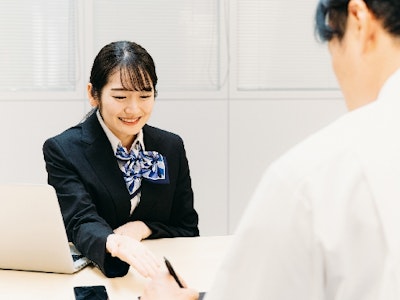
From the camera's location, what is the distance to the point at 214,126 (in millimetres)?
3695

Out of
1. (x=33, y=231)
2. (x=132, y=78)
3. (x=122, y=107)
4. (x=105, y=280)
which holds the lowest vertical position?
(x=105, y=280)

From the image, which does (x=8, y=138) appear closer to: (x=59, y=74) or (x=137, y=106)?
(x=59, y=74)

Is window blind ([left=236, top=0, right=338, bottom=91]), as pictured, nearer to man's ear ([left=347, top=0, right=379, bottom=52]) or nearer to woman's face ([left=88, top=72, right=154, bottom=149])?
woman's face ([left=88, top=72, right=154, bottom=149])

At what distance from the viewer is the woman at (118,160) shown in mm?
2258

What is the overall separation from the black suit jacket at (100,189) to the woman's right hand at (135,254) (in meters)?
0.15

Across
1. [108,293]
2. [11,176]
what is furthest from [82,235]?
[11,176]

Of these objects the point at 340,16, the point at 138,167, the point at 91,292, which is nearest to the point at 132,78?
the point at 138,167

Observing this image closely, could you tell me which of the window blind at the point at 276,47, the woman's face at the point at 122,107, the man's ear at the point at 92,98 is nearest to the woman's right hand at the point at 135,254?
the woman's face at the point at 122,107

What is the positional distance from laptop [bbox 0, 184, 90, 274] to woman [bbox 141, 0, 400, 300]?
3.49ft

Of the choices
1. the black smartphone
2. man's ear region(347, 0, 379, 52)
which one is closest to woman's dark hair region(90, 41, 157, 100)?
the black smartphone

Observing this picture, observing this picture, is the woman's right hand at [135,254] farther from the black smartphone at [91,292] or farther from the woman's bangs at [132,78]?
the woman's bangs at [132,78]

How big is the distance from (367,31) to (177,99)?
2818mm

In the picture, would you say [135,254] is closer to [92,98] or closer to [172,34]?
[92,98]

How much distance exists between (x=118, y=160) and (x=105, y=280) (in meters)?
0.62
